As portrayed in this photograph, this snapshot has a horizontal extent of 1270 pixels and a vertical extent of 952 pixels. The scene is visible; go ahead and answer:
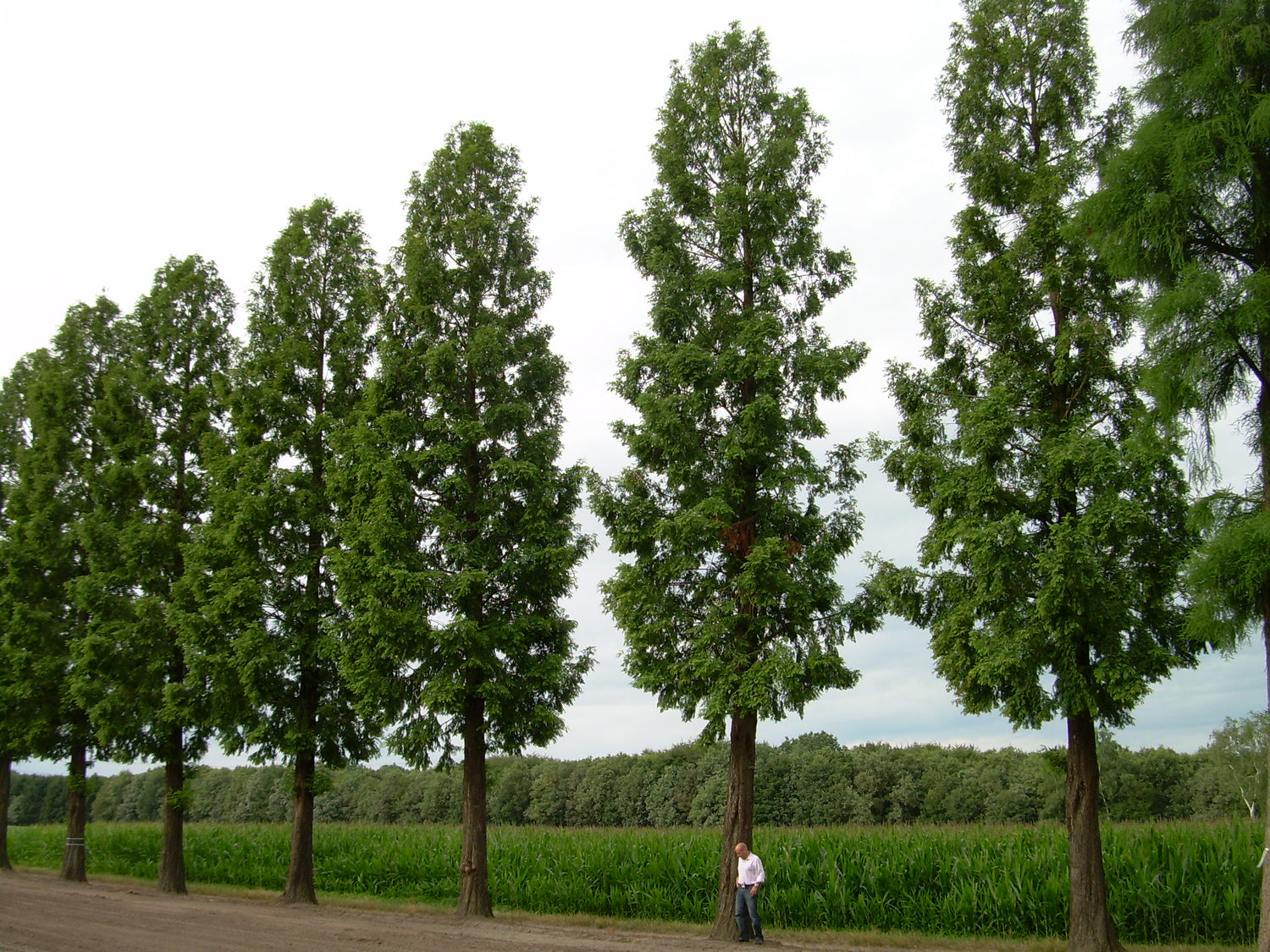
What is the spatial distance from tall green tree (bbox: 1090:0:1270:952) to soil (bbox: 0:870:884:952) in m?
8.40

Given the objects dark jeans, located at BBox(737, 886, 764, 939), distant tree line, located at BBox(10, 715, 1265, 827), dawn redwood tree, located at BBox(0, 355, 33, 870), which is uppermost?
dawn redwood tree, located at BBox(0, 355, 33, 870)

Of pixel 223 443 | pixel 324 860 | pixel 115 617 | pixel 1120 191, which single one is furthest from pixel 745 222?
pixel 324 860

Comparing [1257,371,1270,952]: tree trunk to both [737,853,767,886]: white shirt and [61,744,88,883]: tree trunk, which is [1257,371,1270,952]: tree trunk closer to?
[737,853,767,886]: white shirt

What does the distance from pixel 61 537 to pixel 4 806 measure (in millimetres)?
9980

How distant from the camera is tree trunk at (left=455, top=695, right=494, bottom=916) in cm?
1608

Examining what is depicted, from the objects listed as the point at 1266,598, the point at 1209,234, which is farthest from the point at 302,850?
the point at 1209,234

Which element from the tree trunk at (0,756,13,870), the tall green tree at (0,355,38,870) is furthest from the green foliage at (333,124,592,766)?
the tree trunk at (0,756,13,870)

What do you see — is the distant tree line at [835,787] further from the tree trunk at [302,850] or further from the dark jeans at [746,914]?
the dark jeans at [746,914]

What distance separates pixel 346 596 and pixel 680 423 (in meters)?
7.65

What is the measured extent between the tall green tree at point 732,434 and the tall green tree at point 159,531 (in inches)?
476

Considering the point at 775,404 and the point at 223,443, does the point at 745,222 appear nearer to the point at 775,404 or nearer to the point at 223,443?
the point at 775,404

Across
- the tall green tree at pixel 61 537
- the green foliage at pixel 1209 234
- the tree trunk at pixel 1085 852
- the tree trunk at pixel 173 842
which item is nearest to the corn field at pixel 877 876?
the tree trunk at pixel 1085 852

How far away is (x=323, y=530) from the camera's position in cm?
1873

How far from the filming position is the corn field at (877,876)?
14312mm
